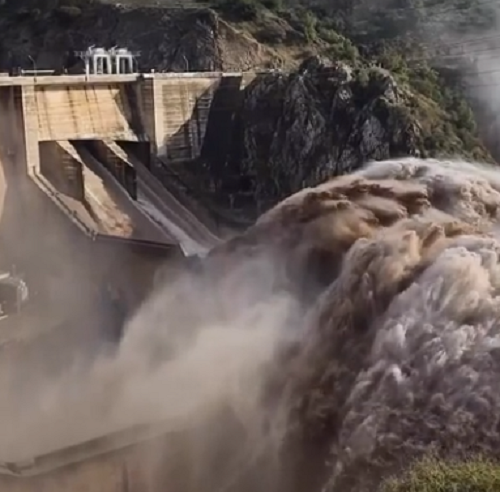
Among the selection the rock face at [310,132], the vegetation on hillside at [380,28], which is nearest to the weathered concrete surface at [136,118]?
the rock face at [310,132]

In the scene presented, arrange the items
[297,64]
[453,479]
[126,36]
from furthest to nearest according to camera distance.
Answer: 1. [126,36]
2. [297,64]
3. [453,479]

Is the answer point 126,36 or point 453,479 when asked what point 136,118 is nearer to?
point 126,36

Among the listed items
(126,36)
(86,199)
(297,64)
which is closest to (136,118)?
(86,199)

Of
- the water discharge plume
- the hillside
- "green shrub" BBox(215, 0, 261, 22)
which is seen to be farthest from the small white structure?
the water discharge plume

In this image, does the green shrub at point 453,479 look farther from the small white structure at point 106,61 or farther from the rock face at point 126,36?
the rock face at point 126,36

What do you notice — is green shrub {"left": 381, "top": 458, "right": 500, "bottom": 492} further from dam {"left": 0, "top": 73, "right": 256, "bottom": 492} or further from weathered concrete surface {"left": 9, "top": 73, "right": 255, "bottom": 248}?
weathered concrete surface {"left": 9, "top": 73, "right": 255, "bottom": 248}

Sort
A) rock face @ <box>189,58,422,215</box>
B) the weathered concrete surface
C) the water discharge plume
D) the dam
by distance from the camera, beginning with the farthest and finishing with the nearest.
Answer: rock face @ <box>189,58,422,215</box>, the weathered concrete surface, the dam, the water discharge plume

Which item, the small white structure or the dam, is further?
the small white structure
